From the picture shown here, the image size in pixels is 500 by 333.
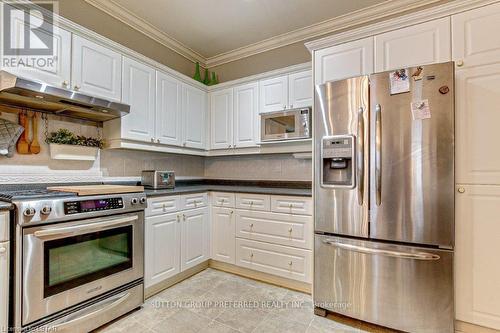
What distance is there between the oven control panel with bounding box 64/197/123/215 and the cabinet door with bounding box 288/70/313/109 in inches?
77.2

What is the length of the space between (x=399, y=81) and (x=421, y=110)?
0.25m

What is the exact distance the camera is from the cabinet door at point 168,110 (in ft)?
8.91

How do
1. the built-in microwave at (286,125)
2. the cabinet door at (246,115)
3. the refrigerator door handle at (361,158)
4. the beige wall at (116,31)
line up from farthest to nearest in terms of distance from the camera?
the cabinet door at (246,115)
the built-in microwave at (286,125)
the beige wall at (116,31)
the refrigerator door handle at (361,158)

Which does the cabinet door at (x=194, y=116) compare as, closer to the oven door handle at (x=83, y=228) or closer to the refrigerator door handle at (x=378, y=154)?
the oven door handle at (x=83, y=228)

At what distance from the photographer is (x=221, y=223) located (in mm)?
2893

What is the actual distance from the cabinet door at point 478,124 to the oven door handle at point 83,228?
2437mm

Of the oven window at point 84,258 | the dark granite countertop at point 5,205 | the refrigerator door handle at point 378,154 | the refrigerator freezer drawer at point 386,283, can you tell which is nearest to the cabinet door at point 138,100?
the oven window at point 84,258

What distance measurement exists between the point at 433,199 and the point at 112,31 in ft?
10.9

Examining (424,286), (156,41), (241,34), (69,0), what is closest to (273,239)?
(424,286)

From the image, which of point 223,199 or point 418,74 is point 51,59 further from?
point 418,74

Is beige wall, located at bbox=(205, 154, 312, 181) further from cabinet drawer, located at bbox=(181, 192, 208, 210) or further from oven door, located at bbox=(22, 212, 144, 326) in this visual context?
oven door, located at bbox=(22, 212, 144, 326)

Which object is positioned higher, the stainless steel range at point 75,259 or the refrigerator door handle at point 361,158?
the refrigerator door handle at point 361,158

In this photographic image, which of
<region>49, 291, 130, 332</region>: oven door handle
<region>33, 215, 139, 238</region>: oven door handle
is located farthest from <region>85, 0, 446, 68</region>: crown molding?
<region>49, 291, 130, 332</region>: oven door handle

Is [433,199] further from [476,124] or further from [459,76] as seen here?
[459,76]
